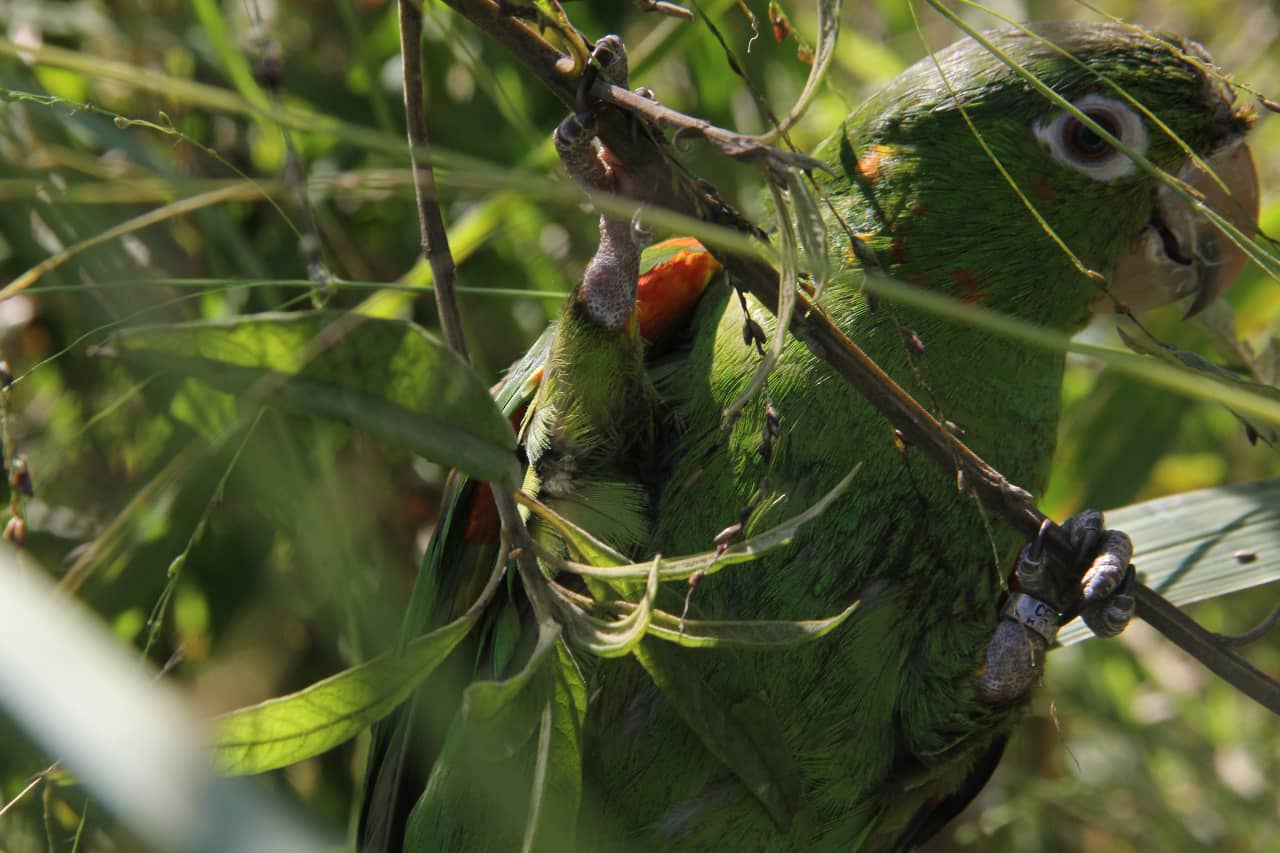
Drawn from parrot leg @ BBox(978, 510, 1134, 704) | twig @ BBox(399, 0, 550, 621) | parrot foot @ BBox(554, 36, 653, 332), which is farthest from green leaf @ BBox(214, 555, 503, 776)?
parrot leg @ BBox(978, 510, 1134, 704)

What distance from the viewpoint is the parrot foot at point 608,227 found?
112cm

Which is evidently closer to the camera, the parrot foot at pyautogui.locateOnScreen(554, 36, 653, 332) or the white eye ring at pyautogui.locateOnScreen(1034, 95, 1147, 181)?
the parrot foot at pyautogui.locateOnScreen(554, 36, 653, 332)

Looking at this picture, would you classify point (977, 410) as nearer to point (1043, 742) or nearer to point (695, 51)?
point (695, 51)

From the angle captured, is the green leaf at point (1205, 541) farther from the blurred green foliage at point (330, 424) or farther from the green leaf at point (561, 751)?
the green leaf at point (561, 751)

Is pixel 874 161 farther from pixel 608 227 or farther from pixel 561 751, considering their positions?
pixel 561 751

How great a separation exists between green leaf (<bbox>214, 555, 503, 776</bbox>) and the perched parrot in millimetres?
421

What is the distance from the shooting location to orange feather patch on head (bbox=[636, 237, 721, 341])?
1.52m

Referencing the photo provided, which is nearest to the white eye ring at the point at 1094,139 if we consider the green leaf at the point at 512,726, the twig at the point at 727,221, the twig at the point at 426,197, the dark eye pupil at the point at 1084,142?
the dark eye pupil at the point at 1084,142

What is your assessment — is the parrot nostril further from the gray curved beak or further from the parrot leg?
the parrot leg

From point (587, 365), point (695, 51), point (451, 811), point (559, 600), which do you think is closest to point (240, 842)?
point (559, 600)

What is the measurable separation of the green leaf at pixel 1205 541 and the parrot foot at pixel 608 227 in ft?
2.71

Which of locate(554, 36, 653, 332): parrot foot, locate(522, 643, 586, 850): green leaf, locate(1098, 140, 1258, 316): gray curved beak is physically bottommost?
locate(1098, 140, 1258, 316): gray curved beak

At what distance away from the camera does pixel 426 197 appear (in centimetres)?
95

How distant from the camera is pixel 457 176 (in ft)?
2.86
